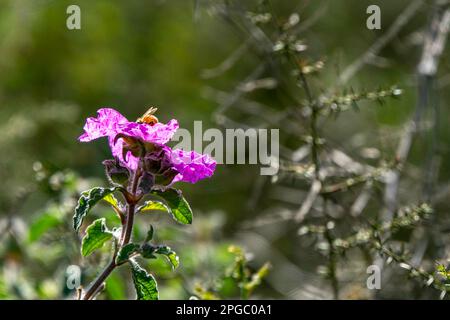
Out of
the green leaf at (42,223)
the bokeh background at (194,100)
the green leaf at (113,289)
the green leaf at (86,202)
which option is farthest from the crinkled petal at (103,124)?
the bokeh background at (194,100)

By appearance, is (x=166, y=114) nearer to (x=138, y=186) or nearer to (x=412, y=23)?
(x=412, y=23)

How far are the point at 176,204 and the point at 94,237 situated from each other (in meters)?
0.17

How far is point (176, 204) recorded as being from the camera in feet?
4.51

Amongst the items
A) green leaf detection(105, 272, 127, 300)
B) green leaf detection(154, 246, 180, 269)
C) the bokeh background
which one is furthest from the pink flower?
the bokeh background

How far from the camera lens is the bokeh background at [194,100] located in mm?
2723

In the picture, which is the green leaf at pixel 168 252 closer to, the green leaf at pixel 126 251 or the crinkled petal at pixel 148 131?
the green leaf at pixel 126 251

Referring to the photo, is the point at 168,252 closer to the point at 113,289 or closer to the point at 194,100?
the point at 113,289

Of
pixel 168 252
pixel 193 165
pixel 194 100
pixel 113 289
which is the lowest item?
pixel 113 289

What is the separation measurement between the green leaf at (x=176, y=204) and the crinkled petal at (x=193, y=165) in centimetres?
4

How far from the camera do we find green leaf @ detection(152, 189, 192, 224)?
1.38 m

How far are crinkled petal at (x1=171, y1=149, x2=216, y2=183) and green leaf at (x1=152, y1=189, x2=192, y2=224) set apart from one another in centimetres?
4

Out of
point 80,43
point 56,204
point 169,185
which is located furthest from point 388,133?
point 80,43

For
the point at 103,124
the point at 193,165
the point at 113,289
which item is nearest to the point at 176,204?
the point at 193,165

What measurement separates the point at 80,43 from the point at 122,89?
1.40 feet
